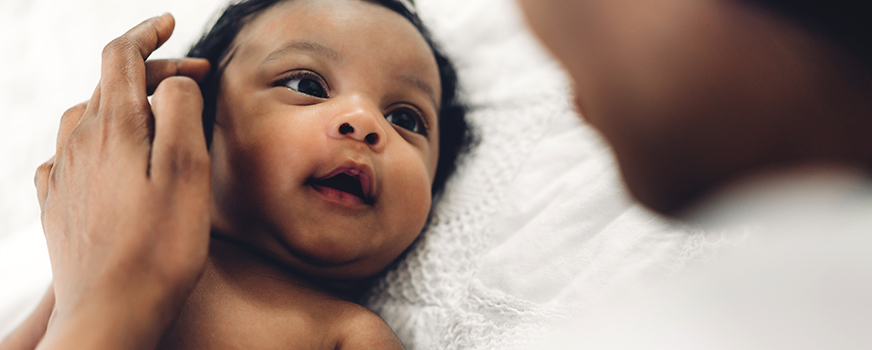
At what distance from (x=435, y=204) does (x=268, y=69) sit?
1.45 ft

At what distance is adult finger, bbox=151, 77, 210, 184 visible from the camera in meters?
0.52

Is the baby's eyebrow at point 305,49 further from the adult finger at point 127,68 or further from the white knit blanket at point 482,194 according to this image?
the white knit blanket at point 482,194

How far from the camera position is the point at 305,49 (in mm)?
798

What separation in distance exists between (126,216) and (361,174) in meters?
0.32

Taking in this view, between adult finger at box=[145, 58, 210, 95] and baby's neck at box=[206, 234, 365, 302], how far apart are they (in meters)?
0.26

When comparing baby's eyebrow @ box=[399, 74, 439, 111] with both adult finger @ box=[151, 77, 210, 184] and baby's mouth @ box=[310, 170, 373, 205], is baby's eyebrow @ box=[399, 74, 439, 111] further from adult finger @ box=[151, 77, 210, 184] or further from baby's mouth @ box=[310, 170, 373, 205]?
adult finger @ box=[151, 77, 210, 184]

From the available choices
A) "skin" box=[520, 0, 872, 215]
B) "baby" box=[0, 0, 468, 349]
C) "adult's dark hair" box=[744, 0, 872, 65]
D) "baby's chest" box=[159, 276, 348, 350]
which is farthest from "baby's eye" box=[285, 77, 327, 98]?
"adult's dark hair" box=[744, 0, 872, 65]

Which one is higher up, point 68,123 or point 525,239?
point 68,123

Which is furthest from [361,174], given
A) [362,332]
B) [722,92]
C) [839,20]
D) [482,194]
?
[839,20]

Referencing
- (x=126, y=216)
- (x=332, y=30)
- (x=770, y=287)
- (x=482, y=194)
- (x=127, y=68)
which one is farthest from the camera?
(x=482, y=194)

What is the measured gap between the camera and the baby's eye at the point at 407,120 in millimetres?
888

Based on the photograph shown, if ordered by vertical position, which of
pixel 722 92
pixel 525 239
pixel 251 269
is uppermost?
pixel 722 92

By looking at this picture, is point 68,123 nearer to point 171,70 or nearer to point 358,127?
point 171,70

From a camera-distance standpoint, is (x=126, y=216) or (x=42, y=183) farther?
(x=42, y=183)
